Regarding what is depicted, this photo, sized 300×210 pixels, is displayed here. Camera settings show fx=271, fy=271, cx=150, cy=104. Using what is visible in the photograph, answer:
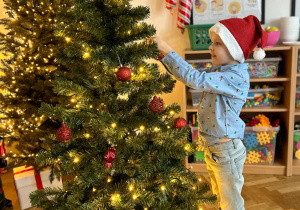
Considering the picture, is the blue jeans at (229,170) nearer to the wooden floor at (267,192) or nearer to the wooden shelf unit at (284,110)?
the wooden floor at (267,192)

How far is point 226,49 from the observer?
1344 mm

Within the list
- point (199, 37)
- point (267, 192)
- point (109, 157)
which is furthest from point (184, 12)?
point (109, 157)

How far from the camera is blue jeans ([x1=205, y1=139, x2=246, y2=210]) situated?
138 centimetres

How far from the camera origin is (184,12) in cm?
251

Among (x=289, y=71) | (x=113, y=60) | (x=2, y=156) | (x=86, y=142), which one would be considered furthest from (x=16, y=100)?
(x=289, y=71)

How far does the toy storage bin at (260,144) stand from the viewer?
7.93 feet

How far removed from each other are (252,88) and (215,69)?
1234mm

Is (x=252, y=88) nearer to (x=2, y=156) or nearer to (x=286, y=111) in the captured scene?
(x=286, y=111)

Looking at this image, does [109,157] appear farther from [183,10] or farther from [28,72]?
[183,10]

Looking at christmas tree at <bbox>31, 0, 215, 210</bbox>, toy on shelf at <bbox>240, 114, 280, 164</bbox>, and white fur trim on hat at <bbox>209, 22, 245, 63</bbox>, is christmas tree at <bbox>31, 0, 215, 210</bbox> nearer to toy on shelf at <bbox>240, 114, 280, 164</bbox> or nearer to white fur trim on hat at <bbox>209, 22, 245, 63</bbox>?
white fur trim on hat at <bbox>209, 22, 245, 63</bbox>

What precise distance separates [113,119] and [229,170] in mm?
688

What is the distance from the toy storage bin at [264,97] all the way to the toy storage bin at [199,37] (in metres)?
0.59

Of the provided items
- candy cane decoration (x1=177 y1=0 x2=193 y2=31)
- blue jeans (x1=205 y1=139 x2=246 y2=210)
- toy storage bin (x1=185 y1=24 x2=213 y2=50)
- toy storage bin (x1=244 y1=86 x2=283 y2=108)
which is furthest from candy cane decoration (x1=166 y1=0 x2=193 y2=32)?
blue jeans (x1=205 y1=139 x2=246 y2=210)

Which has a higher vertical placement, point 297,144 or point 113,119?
point 113,119
